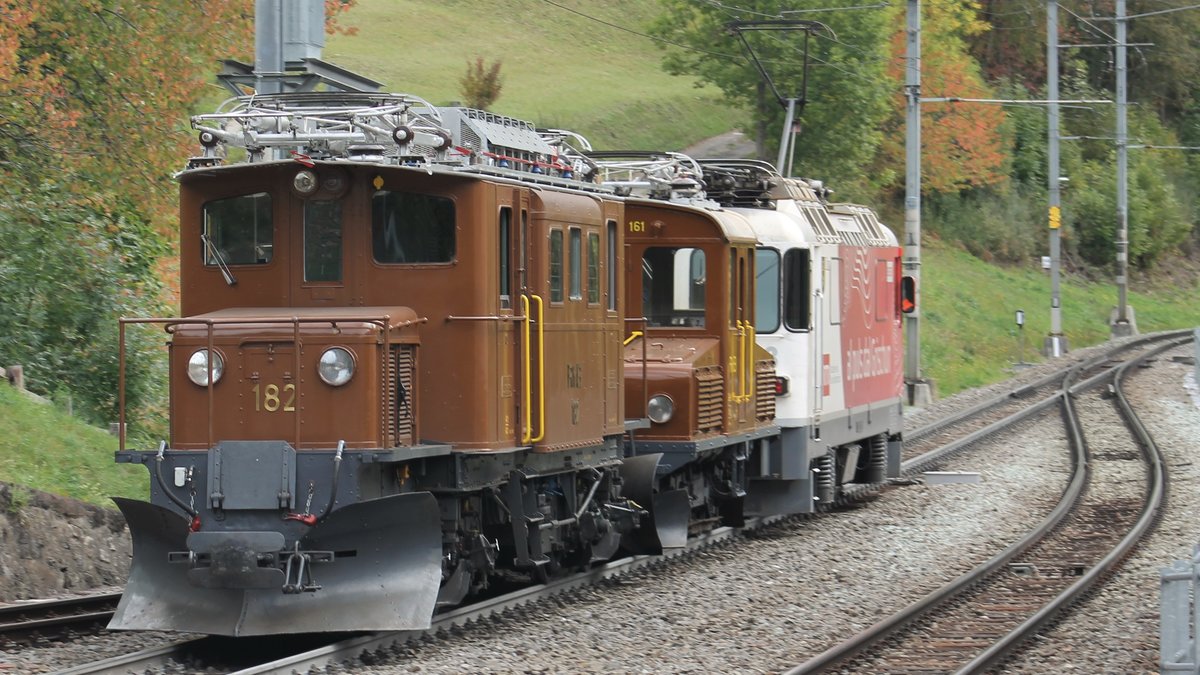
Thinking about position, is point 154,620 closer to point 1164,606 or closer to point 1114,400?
point 1164,606

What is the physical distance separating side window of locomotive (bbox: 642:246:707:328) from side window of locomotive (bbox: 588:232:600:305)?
2.67 metres

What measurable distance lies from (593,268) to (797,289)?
14.9 ft

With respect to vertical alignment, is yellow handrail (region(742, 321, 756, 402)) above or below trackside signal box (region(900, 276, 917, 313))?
below

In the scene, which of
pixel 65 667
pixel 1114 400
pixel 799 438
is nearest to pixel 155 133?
pixel 799 438

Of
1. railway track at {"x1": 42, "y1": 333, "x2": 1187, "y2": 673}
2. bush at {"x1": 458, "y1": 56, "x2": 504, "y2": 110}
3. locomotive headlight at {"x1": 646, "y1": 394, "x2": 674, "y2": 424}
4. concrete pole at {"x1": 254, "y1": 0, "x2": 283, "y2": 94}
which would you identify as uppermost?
bush at {"x1": 458, "y1": 56, "x2": 504, "y2": 110}

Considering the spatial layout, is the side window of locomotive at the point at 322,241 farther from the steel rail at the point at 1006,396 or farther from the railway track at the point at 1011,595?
the steel rail at the point at 1006,396

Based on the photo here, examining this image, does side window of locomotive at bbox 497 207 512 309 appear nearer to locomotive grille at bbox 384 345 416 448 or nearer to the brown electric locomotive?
the brown electric locomotive

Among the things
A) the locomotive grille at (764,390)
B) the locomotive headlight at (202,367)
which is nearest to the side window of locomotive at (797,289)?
the locomotive grille at (764,390)

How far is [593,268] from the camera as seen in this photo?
43.5ft

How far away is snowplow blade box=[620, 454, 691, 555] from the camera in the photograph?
1452 centimetres

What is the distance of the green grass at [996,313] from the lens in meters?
43.3

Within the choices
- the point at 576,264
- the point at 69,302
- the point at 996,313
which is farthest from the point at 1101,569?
the point at 996,313

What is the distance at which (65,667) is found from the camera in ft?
32.8

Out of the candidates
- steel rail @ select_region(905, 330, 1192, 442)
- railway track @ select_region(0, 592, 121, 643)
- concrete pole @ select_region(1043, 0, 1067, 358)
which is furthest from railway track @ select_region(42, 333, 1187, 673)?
concrete pole @ select_region(1043, 0, 1067, 358)
